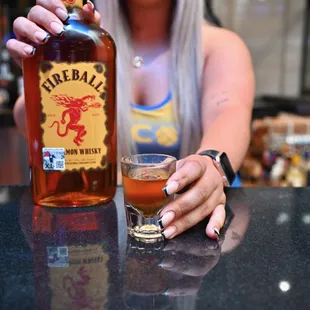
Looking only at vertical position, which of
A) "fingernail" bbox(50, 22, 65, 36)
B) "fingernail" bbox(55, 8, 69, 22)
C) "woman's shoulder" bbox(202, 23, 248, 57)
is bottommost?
"woman's shoulder" bbox(202, 23, 248, 57)

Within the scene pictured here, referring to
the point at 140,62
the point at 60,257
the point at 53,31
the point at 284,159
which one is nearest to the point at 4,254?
the point at 60,257

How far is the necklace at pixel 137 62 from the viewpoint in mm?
1037

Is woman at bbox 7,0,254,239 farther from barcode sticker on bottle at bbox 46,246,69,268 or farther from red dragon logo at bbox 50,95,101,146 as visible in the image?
barcode sticker on bottle at bbox 46,246,69,268

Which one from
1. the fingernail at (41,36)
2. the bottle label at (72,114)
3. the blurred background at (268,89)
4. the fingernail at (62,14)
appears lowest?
the blurred background at (268,89)

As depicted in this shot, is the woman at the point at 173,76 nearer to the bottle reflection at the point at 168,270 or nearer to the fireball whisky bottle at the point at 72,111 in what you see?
the fireball whisky bottle at the point at 72,111

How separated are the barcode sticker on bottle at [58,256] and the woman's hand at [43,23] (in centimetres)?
27

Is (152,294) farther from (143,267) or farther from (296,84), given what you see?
(296,84)

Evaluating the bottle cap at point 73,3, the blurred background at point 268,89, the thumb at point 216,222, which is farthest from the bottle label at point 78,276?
the blurred background at point 268,89

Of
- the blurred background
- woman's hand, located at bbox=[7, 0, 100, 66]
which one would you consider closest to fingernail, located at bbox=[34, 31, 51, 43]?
woman's hand, located at bbox=[7, 0, 100, 66]

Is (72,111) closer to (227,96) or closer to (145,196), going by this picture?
(145,196)

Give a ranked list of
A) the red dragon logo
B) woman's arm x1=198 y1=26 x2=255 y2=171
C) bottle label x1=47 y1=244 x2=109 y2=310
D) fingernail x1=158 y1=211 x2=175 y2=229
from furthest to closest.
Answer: woman's arm x1=198 y1=26 x2=255 y2=171
the red dragon logo
fingernail x1=158 y1=211 x2=175 y2=229
bottle label x1=47 y1=244 x2=109 y2=310

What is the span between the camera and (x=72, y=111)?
59cm

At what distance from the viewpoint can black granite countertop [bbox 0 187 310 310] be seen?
1.18 ft

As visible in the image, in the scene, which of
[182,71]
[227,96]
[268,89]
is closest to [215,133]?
[227,96]
